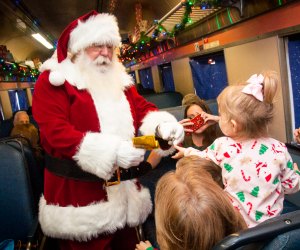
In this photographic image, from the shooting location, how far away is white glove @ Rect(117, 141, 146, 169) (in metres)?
1.51

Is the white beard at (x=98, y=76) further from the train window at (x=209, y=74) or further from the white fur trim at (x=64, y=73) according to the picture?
the train window at (x=209, y=74)

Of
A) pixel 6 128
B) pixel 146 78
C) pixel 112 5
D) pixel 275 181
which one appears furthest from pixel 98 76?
pixel 146 78

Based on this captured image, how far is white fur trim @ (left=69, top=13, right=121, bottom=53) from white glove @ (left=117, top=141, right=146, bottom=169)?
2.08 feet

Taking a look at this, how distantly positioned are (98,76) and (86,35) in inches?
9.5

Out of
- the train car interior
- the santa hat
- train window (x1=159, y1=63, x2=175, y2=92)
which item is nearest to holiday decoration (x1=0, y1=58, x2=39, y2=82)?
the train car interior

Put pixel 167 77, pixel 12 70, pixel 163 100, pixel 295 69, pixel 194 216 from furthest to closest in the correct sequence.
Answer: pixel 12 70, pixel 167 77, pixel 163 100, pixel 295 69, pixel 194 216

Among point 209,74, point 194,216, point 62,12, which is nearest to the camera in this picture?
point 194,216

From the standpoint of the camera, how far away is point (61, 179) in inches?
69.6

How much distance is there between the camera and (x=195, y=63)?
592 centimetres

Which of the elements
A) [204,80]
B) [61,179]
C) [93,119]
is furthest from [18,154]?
[204,80]

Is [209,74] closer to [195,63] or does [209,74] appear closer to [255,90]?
[195,63]

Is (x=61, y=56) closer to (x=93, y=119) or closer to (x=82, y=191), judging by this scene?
(x=93, y=119)

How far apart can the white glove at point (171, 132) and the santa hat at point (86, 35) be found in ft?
1.95

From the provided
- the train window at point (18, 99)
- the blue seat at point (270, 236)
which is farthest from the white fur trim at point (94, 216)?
the train window at point (18, 99)
